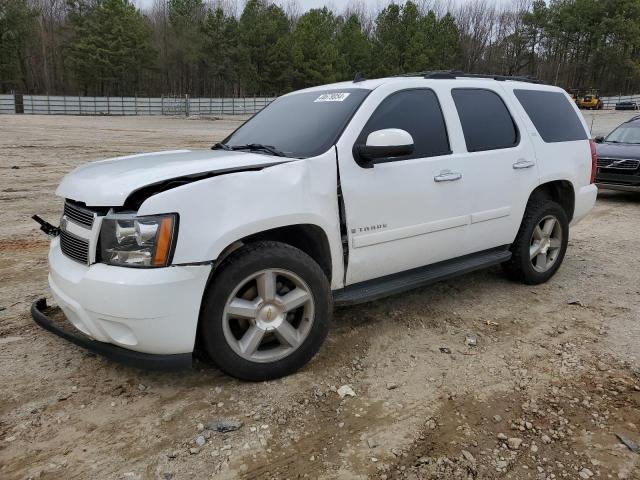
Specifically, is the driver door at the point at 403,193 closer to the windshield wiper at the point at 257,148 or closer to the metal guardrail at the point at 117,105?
the windshield wiper at the point at 257,148

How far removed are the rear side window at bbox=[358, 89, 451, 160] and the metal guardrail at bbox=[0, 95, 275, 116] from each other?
43.6 m

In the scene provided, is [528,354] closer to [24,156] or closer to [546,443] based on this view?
[546,443]

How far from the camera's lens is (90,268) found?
9.29 ft

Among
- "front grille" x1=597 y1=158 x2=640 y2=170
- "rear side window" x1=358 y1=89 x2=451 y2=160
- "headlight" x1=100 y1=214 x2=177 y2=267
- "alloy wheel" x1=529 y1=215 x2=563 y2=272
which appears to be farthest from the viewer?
"front grille" x1=597 y1=158 x2=640 y2=170

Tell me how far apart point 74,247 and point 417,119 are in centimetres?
252

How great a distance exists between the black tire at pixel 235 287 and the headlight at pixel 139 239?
354 mm

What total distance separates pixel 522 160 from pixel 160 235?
328 centimetres

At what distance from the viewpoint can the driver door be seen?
3.48 meters

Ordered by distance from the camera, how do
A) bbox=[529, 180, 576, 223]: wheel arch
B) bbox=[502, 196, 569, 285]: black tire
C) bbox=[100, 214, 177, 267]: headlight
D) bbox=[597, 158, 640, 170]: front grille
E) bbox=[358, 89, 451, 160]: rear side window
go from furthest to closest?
bbox=[597, 158, 640, 170]: front grille < bbox=[529, 180, 576, 223]: wheel arch < bbox=[502, 196, 569, 285]: black tire < bbox=[358, 89, 451, 160]: rear side window < bbox=[100, 214, 177, 267]: headlight

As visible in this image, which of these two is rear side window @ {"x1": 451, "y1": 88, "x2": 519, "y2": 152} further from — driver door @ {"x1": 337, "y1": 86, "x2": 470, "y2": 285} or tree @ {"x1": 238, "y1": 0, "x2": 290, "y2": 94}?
tree @ {"x1": 238, "y1": 0, "x2": 290, "y2": 94}

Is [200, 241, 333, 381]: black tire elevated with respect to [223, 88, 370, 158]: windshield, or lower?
lower

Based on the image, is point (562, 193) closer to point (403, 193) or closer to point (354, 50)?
Result: point (403, 193)

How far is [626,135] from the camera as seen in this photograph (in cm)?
1101

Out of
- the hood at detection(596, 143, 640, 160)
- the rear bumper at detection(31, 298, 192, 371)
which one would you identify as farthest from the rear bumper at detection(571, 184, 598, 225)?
the hood at detection(596, 143, 640, 160)
